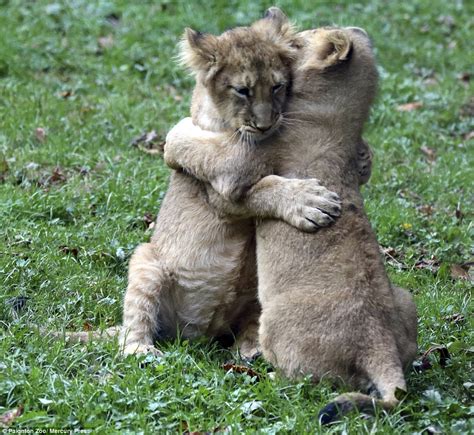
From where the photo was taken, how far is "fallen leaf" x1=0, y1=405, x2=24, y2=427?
4.83 metres

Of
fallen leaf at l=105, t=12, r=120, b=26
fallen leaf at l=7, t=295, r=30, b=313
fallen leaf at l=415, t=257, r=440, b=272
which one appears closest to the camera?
fallen leaf at l=7, t=295, r=30, b=313

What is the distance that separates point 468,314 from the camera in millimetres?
6699

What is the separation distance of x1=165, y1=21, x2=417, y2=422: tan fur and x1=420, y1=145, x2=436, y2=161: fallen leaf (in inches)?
154

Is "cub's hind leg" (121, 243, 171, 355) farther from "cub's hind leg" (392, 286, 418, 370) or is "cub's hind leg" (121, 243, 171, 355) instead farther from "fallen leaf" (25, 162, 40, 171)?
"fallen leaf" (25, 162, 40, 171)

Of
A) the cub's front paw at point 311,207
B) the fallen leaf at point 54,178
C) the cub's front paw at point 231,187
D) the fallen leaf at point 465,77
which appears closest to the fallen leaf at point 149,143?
the fallen leaf at point 54,178

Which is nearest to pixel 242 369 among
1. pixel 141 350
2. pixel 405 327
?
pixel 141 350

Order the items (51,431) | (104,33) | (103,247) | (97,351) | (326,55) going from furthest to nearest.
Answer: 1. (104,33)
2. (103,247)
3. (326,55)
4. (97,351)
5. (51,431)

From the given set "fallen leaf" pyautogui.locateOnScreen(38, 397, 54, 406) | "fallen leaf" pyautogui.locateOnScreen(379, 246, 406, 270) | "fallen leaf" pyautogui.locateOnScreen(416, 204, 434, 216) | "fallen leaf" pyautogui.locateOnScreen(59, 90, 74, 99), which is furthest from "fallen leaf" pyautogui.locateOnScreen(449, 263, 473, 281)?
"fallen leaf" pyautogui.locateOnScreen(59, 90, 74, 99)

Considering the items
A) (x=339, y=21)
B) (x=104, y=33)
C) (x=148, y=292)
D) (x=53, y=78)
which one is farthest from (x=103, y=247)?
(x=339, y=21)

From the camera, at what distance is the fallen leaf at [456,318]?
657cm

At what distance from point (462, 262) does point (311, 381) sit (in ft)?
9.82

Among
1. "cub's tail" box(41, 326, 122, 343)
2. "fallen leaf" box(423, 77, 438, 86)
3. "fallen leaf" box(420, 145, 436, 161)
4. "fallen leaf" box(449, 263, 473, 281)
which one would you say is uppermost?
"cub's tail" box(41, 326, 122, 343)

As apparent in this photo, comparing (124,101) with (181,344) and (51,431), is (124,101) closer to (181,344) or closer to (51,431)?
(181,344)

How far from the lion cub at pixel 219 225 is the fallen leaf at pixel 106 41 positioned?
5.82 m
